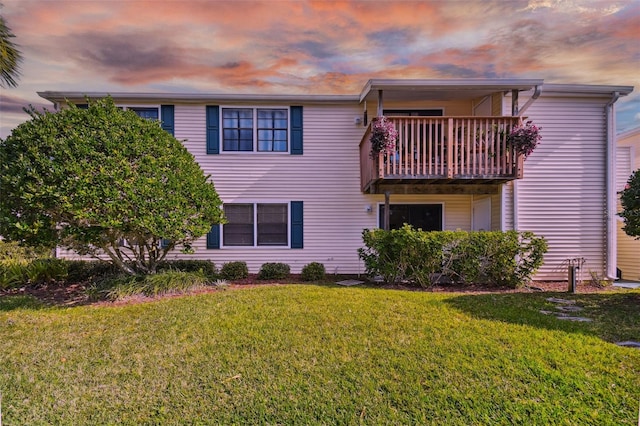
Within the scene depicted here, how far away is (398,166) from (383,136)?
32.6 inches

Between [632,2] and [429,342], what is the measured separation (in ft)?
19.4

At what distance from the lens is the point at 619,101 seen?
781 cm

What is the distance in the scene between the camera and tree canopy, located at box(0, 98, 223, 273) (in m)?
5.07

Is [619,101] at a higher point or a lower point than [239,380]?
higher

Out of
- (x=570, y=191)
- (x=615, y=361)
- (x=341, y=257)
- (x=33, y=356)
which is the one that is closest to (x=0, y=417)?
(x=33, y=356)

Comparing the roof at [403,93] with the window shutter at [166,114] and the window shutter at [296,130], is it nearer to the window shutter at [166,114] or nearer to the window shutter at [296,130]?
the window shutter at [166,114]

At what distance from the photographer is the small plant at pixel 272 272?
8.09m

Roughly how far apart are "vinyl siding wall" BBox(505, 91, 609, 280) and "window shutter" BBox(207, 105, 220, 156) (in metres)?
8.20

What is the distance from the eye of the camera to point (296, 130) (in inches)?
345

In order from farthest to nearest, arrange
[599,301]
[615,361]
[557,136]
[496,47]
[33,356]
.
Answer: [557,136]
[496,47]
[599,301]
[33,356]
[615,361]

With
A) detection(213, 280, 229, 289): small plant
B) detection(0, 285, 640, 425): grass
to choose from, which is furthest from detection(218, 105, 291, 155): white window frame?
detection(0, 285, 640, 425): grass

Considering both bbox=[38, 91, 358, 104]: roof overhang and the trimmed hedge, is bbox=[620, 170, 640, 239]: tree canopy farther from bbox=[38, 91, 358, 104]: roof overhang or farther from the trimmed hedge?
bbox=[38, 91, 358, 104]: roof overhang

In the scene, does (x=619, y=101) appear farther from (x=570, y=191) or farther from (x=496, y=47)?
(x=496, y=47)

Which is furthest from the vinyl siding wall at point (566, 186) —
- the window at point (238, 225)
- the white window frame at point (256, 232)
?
the window at point (238, 225)
